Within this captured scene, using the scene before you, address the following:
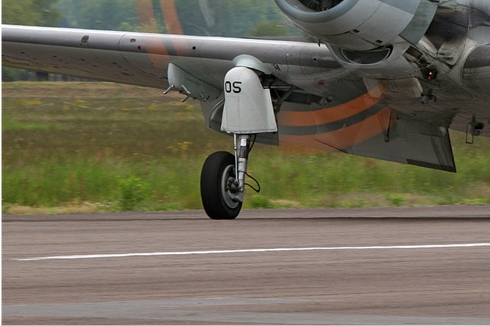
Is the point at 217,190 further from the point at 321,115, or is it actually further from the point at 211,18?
the point at 211,18

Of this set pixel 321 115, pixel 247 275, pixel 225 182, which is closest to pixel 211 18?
pixel 225 182

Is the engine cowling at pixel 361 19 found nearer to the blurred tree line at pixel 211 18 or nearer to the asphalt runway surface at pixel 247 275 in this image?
the blurred tree line at pixel 211 18

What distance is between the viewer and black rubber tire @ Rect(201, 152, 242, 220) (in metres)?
13.8

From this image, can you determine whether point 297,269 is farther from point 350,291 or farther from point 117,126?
point 117,126

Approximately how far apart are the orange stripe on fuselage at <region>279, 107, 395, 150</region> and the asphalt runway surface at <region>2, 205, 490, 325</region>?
2548 millimetres

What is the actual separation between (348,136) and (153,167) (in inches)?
365

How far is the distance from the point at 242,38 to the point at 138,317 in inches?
337

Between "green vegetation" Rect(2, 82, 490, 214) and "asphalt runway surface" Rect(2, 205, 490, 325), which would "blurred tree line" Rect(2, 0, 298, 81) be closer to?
"asphalt runway surface" Rect(2, 205, 490, 325)

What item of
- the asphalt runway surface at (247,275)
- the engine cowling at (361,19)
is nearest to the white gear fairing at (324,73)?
the engine cowling at (361,19)

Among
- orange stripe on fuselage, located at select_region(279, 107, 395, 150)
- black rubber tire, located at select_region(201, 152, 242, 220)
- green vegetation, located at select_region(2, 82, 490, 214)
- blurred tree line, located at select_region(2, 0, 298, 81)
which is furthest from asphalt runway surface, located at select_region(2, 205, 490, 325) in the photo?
green vegetation, located at select_region(2, 82, 490, 214)

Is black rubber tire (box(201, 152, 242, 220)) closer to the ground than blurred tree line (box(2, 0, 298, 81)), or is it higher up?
closer to the ground

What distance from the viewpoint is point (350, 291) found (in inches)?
263

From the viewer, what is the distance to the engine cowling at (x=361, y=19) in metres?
11.5

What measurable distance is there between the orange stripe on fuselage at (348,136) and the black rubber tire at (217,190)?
1.48 metres
